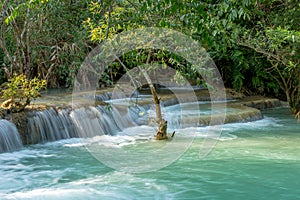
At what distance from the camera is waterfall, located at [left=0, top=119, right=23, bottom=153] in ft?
25.4

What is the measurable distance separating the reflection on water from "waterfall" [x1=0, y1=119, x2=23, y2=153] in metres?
0.23

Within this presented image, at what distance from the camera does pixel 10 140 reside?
313 inches

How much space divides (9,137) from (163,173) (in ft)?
10.5

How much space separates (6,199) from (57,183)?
83 cm

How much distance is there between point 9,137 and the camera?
798 centimetres

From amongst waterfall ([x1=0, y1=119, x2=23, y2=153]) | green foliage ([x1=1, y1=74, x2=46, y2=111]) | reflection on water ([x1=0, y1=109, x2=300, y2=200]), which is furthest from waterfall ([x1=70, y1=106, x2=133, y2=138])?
waterfall ([x1=0, y1=119, x2=23, y2=153])

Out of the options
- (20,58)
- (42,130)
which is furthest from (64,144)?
(20,58)

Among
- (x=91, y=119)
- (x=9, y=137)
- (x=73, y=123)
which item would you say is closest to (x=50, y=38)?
(x=91, y=119)

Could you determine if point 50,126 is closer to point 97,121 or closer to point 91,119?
point 91,119

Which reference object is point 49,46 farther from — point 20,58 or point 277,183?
point 277,183

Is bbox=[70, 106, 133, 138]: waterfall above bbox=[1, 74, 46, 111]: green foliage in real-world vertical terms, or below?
below

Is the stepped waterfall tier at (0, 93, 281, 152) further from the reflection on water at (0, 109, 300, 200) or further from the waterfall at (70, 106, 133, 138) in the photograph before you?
the reflection on water at (0, 109, 300, 200)

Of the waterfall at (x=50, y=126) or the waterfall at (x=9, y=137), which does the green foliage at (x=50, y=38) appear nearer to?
the waterfall at (x=50, y=126)

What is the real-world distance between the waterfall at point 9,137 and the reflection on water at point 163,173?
23cm
